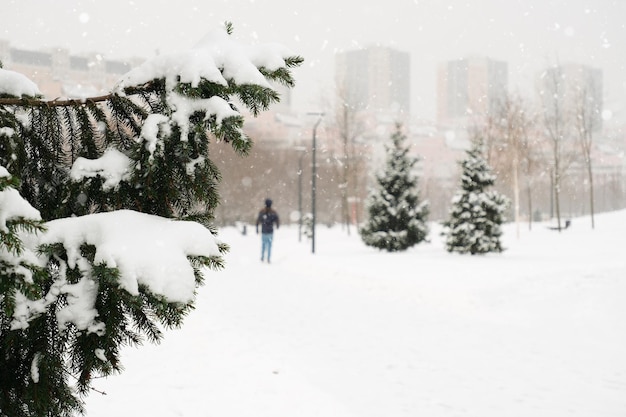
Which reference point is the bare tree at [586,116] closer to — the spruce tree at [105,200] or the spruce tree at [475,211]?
the spruce tree at [475,211]

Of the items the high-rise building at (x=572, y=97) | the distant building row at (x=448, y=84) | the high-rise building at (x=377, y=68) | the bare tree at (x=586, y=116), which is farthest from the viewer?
the high-rise building at (x=377, y=68)

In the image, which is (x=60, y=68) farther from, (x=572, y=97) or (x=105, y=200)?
(x=105, y=200)

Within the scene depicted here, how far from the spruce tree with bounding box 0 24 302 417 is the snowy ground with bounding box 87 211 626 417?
8.30ft

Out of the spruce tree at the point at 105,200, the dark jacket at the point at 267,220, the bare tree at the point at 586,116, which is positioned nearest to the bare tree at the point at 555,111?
the bare tree at the point at 586,116

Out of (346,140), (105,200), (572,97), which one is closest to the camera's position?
(105,200)

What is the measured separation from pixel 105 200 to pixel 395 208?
1955cm

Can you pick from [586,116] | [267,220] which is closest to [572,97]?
[586,116]

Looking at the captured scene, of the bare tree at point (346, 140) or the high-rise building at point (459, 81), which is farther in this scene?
the high-rise building at point (459, 81)

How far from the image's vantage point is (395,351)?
6.87 metres

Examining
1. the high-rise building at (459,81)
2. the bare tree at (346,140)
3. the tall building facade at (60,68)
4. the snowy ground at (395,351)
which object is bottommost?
the snowy ground at (395,351)

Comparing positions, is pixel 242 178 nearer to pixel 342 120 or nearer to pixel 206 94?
pixel 342 120

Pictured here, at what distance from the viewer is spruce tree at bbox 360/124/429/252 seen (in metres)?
21.5

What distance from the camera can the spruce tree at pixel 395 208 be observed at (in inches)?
845

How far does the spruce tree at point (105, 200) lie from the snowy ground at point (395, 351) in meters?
2.53
